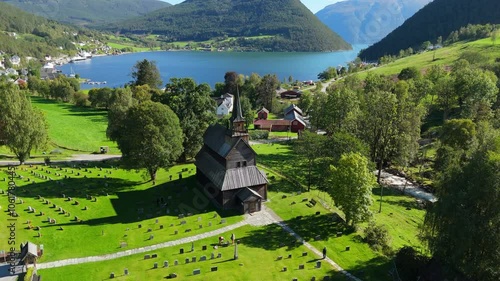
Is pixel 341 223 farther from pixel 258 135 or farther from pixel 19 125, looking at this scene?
pixel 19 125

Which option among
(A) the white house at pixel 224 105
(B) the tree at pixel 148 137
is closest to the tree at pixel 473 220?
(B) the tree at pixel 148 137

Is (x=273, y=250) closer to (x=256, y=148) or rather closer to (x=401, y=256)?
(x=401, y=256)

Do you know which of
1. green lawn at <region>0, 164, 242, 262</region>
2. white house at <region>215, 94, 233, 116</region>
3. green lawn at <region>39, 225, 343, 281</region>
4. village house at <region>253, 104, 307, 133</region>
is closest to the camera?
green lawn at <region>39, 225, 343, 281</region>

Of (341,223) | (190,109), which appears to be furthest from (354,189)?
(190,109)

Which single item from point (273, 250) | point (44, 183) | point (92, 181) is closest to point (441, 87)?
point (273, 250)

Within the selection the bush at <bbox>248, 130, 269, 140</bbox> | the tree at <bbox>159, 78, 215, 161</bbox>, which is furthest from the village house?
the tree at <bbox>159, 78, 215, 161</bbox>

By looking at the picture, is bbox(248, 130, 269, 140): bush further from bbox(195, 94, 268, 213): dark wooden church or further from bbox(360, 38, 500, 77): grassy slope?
bbox(360, 38, 500, 77): grassy slope
